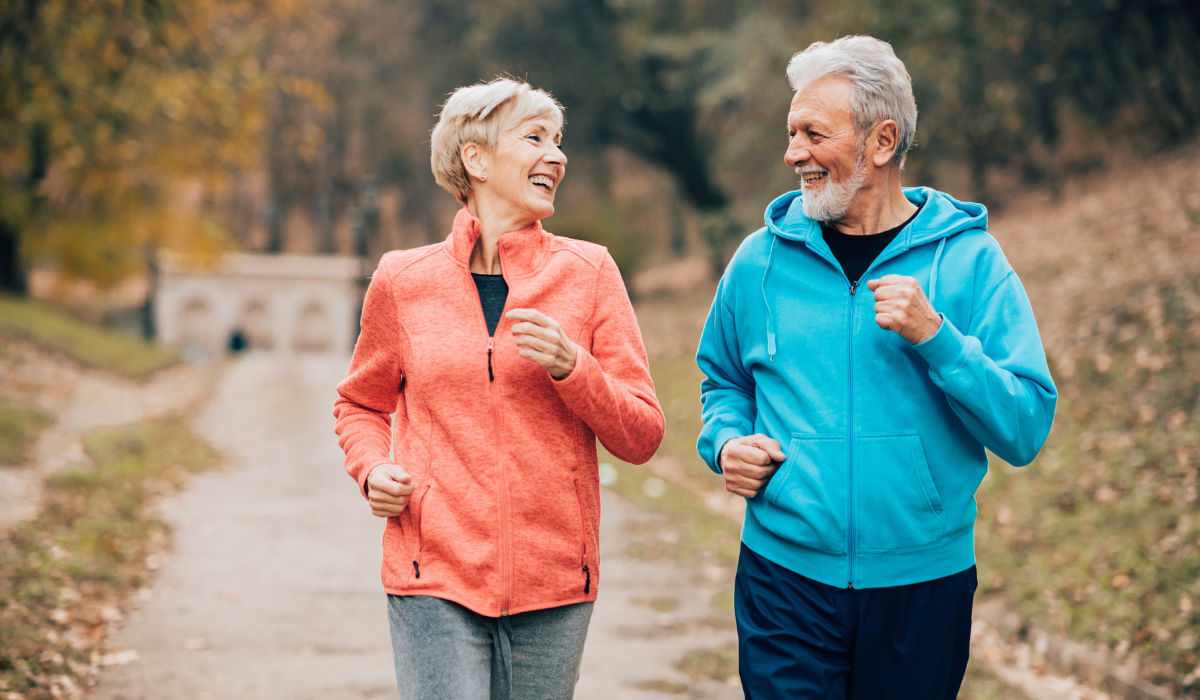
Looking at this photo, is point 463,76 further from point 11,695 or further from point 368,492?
point 368,492

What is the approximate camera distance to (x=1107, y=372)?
9422mm

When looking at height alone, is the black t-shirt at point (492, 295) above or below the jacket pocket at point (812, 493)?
above

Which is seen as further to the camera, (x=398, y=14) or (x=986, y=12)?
(x=398, y=14)

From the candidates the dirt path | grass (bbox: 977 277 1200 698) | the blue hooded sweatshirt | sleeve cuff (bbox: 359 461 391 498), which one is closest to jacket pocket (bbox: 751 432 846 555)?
the blue hooded sweatshirt

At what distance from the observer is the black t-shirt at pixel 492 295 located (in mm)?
2688

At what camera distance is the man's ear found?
264 cm

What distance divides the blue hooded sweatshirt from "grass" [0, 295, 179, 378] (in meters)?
22.7

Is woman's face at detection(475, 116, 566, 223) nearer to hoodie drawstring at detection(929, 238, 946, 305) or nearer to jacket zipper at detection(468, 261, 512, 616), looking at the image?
jacket zipper at detection(468, 261, 512, 616)

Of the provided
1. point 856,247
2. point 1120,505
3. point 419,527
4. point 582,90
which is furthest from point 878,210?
point 582,90

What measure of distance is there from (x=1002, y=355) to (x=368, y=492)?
163 cm

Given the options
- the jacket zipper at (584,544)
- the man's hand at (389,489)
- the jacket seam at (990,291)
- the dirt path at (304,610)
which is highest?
the jacket seam at (990,291)

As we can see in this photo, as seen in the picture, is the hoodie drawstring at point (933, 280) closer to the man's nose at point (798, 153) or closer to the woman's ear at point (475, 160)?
the man's nose at point (798, 153)

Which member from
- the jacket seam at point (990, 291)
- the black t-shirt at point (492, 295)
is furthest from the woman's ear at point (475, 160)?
the jacket seam at point (990, 291)

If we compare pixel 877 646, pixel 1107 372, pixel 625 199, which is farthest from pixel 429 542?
pixel 625 199
